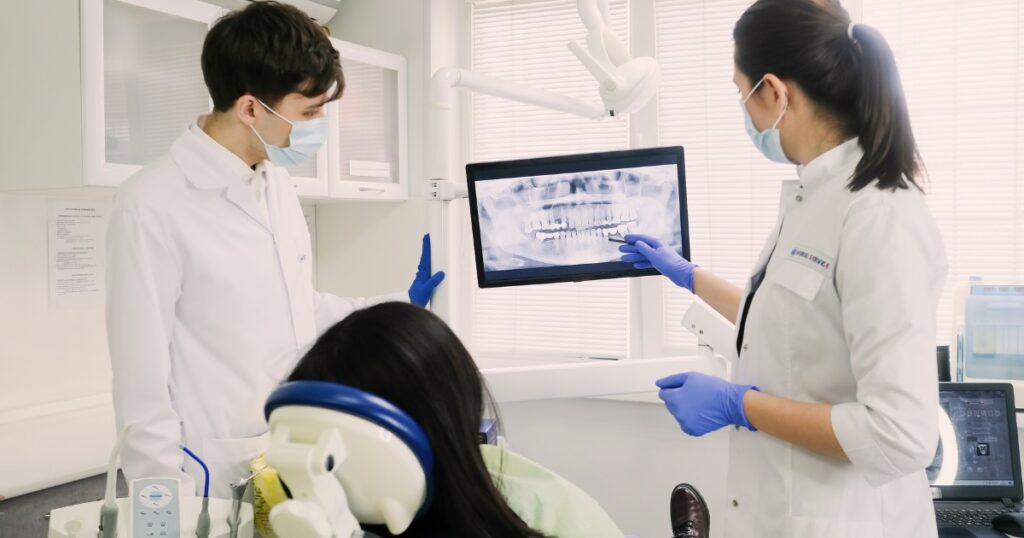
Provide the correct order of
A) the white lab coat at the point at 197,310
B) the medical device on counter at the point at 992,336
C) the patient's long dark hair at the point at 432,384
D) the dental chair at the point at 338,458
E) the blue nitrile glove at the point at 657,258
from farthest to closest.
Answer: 1. the medical device on counter at the point at 992,336
2. the blue nitrile glove at the point at 657,258
3. the white lab coat at the point at 197,310
4. the patient's long dark hair at the point at 432,384
5. the dental chair at the point at 338,458

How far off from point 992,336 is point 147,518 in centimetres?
212

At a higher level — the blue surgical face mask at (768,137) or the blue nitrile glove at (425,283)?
the blue surgical face mask at (768,137)

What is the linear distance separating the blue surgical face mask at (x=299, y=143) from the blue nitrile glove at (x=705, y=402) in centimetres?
92

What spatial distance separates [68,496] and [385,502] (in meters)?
1.75

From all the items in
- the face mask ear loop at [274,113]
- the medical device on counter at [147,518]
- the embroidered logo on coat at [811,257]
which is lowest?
the medical device on counter at [147,518]

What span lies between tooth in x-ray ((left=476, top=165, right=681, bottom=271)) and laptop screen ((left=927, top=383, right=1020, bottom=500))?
0.79 metres

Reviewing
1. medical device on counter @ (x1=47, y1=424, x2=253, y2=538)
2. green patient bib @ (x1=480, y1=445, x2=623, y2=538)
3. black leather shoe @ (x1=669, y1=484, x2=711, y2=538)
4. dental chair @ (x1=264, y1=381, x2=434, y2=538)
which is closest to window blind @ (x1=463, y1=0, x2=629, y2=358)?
black leather shoe @ (x1=669, y1=484, x2=711, y2=538)

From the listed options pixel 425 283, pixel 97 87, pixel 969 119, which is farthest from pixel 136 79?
pixel 969 119

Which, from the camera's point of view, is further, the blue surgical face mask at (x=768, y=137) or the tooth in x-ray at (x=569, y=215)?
the tooth in x-ray at (x=569, y=215)

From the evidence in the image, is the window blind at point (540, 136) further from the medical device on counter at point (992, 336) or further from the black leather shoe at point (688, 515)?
the medical device on counter at point (992, 336)

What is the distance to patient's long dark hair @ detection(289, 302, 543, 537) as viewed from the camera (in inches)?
31.6

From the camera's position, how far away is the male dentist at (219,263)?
4.87 feet

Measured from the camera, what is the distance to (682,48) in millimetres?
2795

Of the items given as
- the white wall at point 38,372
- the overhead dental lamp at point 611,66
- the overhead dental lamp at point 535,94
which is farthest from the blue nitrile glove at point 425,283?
the white wall at point 38,372
